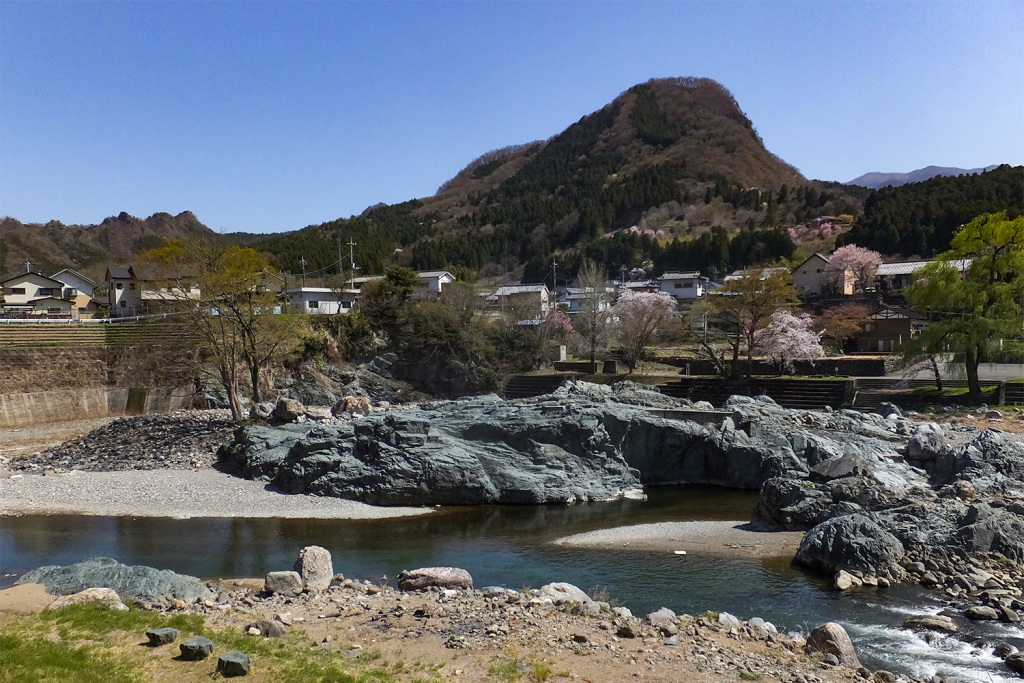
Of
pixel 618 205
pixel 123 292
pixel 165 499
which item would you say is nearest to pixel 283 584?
pixel 165 499

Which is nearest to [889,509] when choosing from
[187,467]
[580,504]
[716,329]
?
[580,504]

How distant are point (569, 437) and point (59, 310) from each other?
4044 centimetres

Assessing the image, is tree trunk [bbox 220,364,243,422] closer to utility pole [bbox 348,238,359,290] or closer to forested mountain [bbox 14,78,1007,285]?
utility pole [bbox 348,238,359,290]

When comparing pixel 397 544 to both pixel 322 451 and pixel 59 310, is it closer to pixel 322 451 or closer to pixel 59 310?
pixel 322 451

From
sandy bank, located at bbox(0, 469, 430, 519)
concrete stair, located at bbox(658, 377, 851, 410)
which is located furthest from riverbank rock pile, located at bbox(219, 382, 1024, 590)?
concrete stair, located at bbox(658, 377, 851, 410)

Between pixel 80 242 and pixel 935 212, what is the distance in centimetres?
9192

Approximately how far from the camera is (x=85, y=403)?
3247 centimetres

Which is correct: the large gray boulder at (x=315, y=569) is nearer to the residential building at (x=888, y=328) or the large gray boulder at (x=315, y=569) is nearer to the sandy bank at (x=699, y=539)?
the sandy bank at (x=699, y=539)

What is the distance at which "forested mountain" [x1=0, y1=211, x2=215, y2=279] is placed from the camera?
7144 centimetres

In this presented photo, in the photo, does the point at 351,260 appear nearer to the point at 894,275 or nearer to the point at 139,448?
the point at 139,448

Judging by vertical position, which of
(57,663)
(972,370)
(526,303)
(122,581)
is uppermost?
(526,303)

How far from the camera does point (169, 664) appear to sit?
7.52 metres

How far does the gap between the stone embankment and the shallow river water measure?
93 cm

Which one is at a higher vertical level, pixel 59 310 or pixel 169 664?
pixel 59 310
